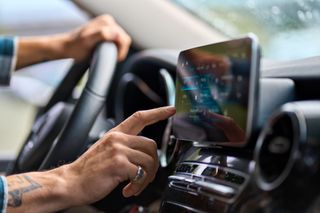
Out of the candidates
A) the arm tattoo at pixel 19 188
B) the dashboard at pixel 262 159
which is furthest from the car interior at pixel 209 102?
the arm tattoo at pixel 19 188

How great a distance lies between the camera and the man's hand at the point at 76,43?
1407 millimetres

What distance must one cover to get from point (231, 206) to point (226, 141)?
2.9 inches

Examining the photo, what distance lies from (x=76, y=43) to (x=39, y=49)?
0.23 meters

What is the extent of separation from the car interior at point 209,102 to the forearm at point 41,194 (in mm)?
88

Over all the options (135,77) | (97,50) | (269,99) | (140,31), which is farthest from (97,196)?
(140,31)

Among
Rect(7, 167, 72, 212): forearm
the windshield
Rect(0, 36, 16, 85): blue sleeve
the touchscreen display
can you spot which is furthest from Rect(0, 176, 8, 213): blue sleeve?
Rect(0, 36, 16, 85): blue sleeve

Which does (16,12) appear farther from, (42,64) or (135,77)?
(135,77)

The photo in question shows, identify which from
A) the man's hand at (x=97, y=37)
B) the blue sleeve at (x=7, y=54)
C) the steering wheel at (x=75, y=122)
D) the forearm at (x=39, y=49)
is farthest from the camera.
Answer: the blue sleeve at (x=7, y=54)

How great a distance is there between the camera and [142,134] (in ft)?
3.05

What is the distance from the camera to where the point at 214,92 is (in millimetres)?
737

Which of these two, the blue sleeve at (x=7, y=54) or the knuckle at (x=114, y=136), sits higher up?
the knuckle at (x=114, y=136)

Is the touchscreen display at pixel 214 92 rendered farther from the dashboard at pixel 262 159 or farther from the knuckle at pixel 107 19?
the knuckle at pixel 107 19

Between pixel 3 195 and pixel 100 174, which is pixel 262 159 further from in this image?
pixel 3 195

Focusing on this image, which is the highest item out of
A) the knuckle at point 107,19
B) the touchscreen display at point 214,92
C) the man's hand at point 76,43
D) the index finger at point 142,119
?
the touchscreen display at point 214,92
